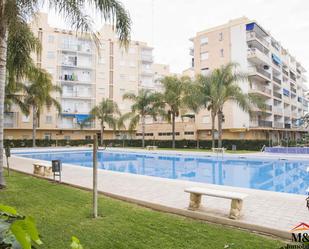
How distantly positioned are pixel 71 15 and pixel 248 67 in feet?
118

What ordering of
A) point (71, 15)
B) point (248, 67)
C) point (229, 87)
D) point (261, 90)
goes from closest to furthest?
point (71, 15)
point (229, 87)
point (248, 67)
point (261, 90)

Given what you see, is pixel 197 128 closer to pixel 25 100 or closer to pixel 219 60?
pixel 219 60

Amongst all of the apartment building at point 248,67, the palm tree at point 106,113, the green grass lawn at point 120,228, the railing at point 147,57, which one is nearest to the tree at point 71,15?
the green grass lawn at point 120,228

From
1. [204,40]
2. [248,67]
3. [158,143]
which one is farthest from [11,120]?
[248,67]

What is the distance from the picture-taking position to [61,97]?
48250 millimetres

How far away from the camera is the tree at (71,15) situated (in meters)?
8.27

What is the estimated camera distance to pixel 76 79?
4966 cm

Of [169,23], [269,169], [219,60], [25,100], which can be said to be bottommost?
[269,169]

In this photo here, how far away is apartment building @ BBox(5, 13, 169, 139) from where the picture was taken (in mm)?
46656

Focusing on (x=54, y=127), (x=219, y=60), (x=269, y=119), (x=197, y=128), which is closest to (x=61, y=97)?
(x=54, y=127)

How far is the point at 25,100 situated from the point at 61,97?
1221 centimetres

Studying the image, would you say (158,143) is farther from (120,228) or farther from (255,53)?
(120,228)

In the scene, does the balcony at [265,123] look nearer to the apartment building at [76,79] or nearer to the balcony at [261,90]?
the balcony at [261,90]

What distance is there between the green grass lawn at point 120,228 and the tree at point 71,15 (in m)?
4.38
